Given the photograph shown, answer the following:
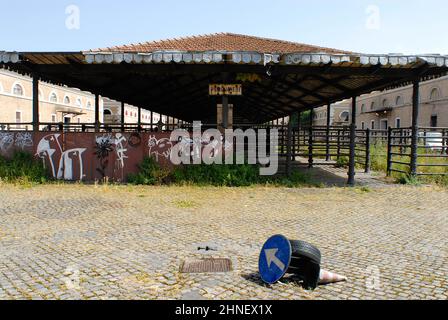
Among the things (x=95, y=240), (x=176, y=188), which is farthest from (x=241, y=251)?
(x=176, y=188)

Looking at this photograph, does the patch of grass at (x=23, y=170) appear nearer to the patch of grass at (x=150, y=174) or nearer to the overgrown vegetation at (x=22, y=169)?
the overgrown vegetation at (x=22, y=169)

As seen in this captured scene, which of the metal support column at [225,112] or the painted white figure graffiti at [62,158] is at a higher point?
the metal support column at [225,112]

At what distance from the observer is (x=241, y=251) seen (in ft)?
15.9

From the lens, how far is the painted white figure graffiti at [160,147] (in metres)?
11.1

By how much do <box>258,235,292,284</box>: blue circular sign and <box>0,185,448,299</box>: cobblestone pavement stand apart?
0.44ft

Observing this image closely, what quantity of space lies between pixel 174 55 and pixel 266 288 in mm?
7582

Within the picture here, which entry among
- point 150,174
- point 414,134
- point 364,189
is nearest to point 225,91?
point 150,174

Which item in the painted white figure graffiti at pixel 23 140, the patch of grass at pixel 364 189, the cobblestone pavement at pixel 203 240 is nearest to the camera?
the cobblestone pavement at pixel 203 240

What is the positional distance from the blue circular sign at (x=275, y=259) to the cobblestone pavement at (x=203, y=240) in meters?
0.13

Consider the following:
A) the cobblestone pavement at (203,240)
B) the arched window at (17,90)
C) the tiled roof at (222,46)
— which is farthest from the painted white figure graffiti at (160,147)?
→ the arched window at (17,90)

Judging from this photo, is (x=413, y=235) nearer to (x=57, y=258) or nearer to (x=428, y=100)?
(x=57, y=258)

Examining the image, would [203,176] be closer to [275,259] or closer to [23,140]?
[23,140]

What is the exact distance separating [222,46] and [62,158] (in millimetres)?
6436

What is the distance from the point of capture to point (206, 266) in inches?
167
